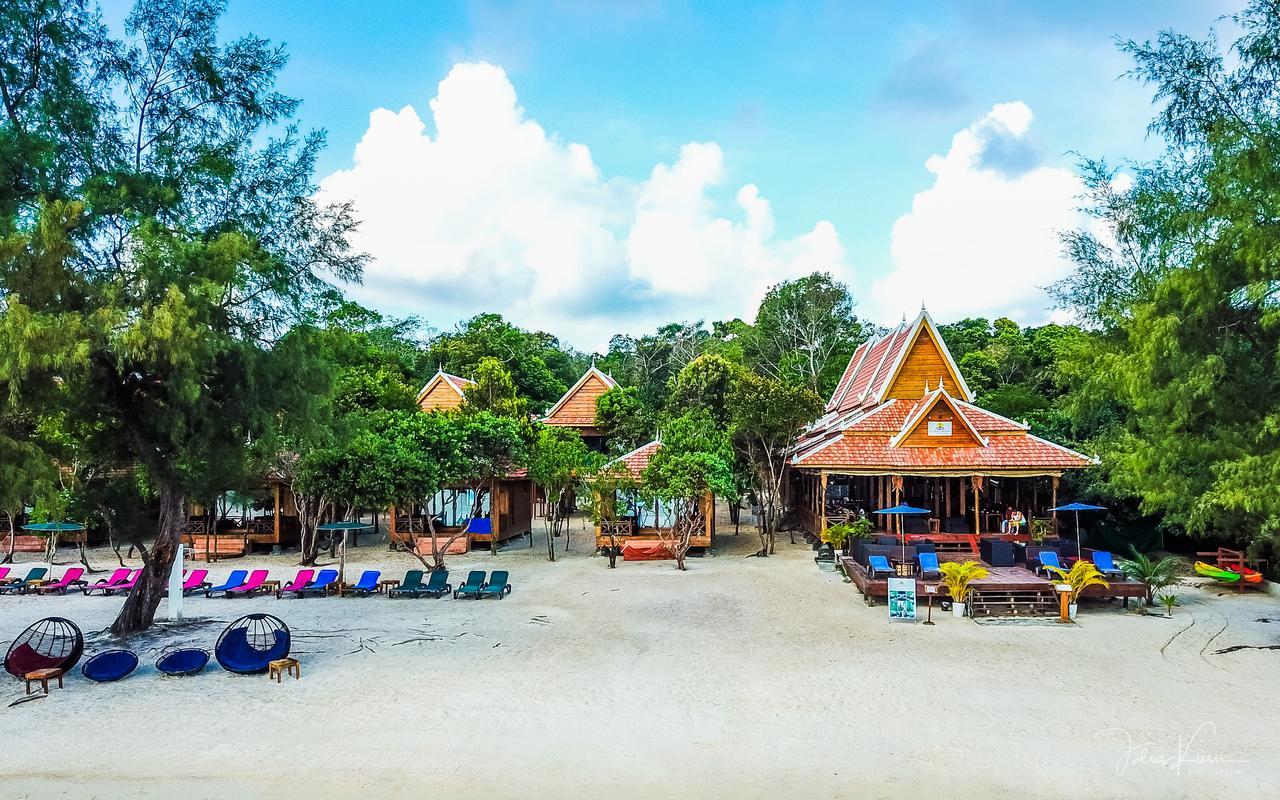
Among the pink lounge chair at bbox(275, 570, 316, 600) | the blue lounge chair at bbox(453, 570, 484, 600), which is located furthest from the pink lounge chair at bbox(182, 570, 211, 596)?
the blue lounge chair at bbox(453, 570, 484, 600)

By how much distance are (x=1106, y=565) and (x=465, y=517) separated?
1853 centimetres

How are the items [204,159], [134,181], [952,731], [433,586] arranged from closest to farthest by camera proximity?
[952,731] < [134,181] < [204,159] < [433,586]

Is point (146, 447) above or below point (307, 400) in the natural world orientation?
below

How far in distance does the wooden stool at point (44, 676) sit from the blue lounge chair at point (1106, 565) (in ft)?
61.1

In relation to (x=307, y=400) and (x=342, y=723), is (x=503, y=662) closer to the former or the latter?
(x=342, y=723)

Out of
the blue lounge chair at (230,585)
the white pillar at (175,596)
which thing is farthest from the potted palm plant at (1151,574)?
the blue lounge chair at (230,585)

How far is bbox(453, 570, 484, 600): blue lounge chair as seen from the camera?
16469 millimetres

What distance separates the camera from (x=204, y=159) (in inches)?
473

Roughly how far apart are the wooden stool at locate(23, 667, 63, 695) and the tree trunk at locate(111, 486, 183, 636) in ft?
9.99

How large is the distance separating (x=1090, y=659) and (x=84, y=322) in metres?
15.5

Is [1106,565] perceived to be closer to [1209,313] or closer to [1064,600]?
[1064,600]

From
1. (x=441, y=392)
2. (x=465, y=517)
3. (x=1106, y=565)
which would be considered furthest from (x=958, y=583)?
(x=441, y=392)

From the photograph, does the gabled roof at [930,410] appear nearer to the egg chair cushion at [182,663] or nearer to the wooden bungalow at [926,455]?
the wooden bungalow at [926,455]

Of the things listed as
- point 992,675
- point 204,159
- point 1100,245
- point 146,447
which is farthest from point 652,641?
point 1100,245
